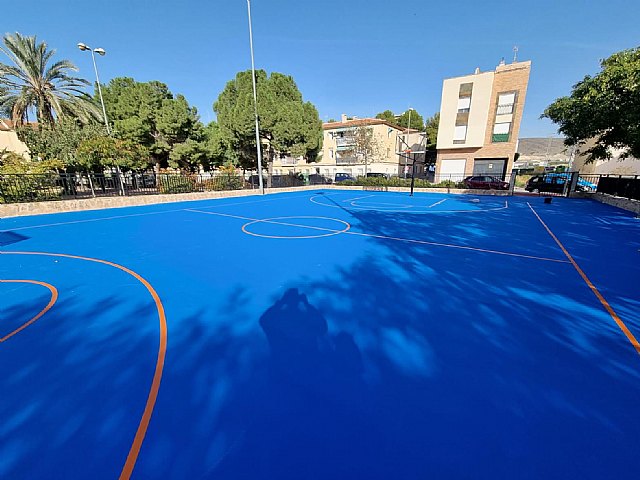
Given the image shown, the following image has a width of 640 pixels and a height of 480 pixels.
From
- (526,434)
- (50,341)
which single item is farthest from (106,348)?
(526,434)

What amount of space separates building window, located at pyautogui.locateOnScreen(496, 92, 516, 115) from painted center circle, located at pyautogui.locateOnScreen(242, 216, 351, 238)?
27.1m

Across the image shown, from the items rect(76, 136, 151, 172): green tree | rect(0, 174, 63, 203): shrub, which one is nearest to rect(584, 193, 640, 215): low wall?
rect(76, 136, 151, 172): green tree

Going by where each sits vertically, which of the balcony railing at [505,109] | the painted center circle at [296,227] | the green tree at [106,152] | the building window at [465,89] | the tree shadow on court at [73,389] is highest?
the building window at [465,89]

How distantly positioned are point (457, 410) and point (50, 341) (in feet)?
15.9

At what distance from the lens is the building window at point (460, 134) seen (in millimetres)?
30705

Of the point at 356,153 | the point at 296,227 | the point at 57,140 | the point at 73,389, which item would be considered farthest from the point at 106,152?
the point at 356,153

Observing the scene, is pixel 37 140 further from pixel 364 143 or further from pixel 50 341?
pixel 364 143

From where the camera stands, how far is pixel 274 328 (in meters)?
3.86

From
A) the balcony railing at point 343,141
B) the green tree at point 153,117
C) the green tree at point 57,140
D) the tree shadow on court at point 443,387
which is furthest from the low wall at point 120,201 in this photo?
the balcony railing at point 343,141

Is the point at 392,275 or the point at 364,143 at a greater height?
the point at 364,143

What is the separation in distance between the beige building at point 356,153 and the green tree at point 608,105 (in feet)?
80.3

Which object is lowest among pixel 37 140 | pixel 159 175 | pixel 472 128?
pixel 159 175

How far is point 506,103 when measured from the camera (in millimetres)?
28375

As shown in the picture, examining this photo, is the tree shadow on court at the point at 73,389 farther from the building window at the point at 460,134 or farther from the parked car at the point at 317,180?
the building window at the point at 460,134
